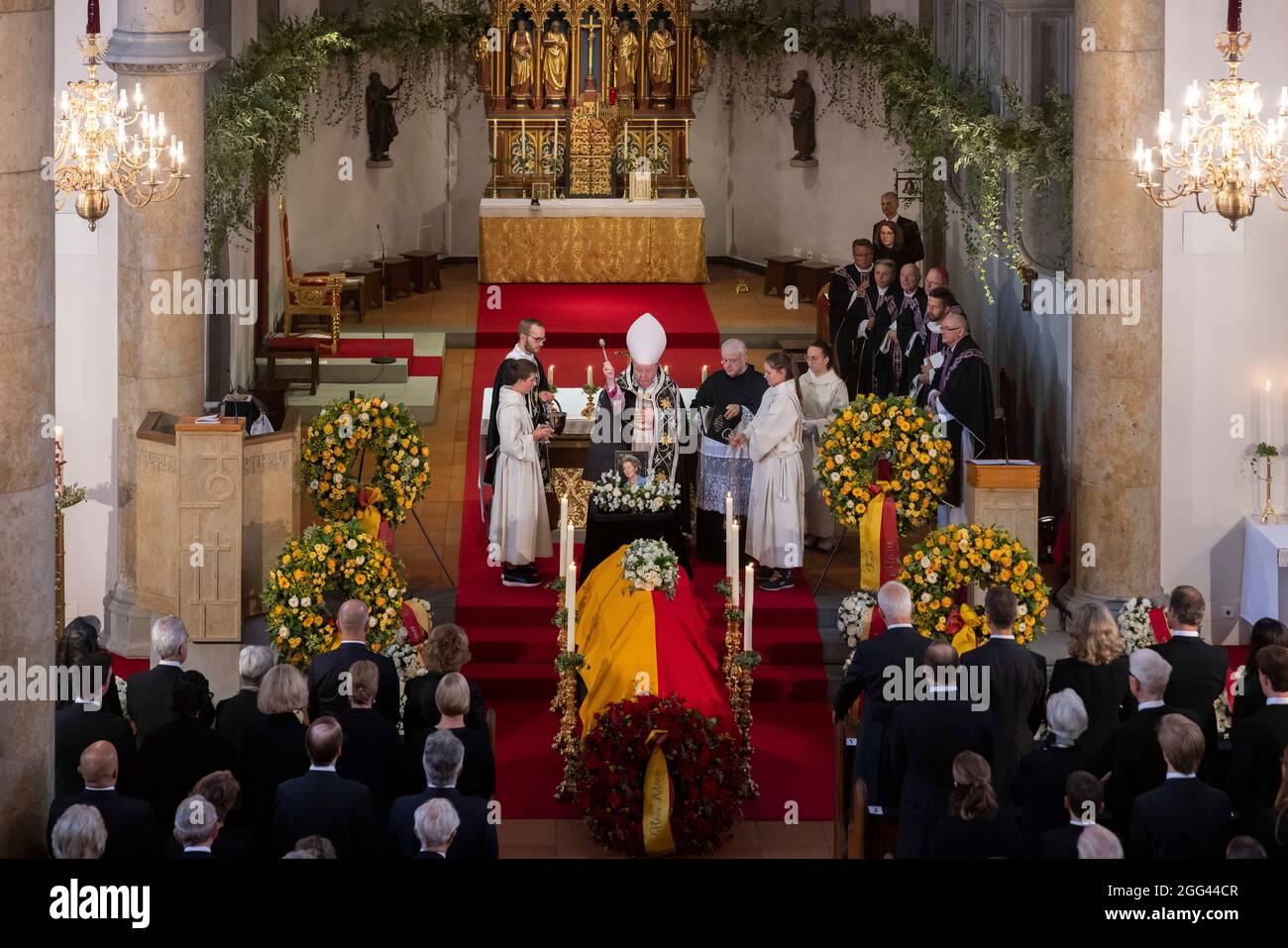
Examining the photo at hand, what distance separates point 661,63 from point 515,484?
10636 millimetres

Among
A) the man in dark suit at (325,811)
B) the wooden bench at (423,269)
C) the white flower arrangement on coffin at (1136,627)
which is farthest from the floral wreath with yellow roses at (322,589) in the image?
the wooden bench at (423,269)

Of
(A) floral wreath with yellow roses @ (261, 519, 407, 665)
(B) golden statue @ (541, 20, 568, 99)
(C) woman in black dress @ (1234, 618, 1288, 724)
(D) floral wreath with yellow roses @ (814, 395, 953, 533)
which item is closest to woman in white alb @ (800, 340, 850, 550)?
(D) floral wreath with yellow roses @ (814, 395, 953, 533)

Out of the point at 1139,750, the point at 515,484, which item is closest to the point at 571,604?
the point at 515,484

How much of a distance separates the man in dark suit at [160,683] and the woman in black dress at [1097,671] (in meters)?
4.05

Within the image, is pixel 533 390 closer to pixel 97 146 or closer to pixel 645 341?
pixel 645 341

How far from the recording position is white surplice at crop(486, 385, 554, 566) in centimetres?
1409

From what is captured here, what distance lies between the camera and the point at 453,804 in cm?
867

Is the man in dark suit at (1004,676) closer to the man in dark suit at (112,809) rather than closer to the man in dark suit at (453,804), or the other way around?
the man in dark suit at (453,804)

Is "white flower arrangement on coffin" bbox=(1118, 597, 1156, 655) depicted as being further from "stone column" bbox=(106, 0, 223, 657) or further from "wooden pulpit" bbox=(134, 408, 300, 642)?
"stone column" bbox=(106, 0, 223, 657)

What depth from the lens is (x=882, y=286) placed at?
17.2 metres

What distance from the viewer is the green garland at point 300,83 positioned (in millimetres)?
A: 15625

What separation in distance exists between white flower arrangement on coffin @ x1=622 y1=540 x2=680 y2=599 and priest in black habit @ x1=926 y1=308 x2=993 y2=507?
9.80 ft

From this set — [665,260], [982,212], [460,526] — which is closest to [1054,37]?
[982,212]

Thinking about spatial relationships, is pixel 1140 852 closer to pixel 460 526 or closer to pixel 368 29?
pixel 460 526
